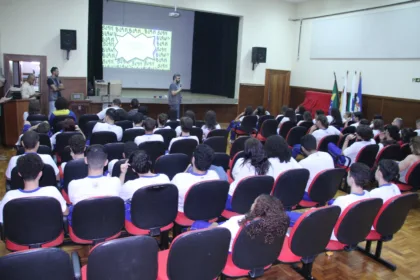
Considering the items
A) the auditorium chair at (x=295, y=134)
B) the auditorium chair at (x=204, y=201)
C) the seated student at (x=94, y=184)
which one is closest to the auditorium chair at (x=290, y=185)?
the auditorium chair at (x=204, y=201)

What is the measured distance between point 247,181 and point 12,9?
26.1 ft

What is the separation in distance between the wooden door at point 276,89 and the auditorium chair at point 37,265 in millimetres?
10983

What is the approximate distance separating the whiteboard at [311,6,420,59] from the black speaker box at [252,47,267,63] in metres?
1.60

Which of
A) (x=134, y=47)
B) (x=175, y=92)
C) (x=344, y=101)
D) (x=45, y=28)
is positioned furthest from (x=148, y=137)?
(x=134, y=47)

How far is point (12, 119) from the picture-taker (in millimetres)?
6945

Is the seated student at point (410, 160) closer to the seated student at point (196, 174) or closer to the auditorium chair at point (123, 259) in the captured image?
the seated student at point (196, 174)

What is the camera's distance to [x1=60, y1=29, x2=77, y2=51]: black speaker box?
8.62 meters

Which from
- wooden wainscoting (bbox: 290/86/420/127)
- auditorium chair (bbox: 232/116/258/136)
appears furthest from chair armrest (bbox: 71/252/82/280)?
wooden wainscoting (bbox: 290/86/420/127)

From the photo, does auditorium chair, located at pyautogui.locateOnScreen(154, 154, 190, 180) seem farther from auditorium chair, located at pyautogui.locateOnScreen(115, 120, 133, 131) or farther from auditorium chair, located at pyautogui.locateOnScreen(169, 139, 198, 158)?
auditorium chair, located at pyautogui.locateOnScreen(115, 120, 133, 131)

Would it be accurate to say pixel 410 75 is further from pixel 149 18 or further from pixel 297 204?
Result: pixel 149 18

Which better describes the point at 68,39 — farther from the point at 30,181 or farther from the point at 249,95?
the point at 30,181

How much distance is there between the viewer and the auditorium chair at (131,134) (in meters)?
5.14

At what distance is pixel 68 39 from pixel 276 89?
697 centimetres

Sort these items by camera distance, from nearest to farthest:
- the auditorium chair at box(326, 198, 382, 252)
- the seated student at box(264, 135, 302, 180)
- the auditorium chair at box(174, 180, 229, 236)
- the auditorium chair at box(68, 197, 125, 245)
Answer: the auditorium chair at box(68, 197, 125, 245) → the auditorium chair at box(326, 198, 382, 252) → the auditorium chair at box(174, 180, 229, 236) → the seated student at box(264, 135, 302, 180)
